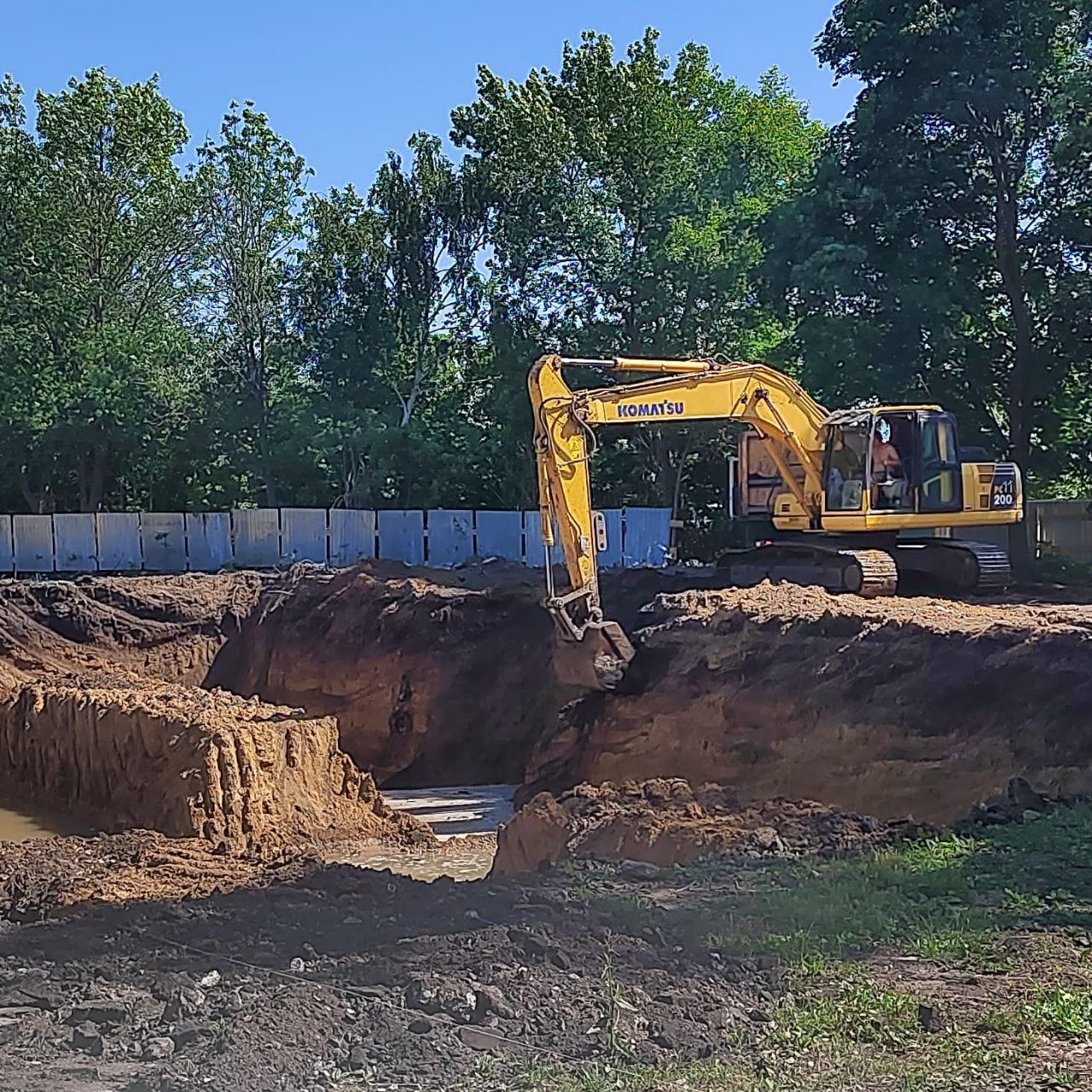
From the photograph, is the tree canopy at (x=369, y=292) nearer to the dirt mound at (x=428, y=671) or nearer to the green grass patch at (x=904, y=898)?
the dirt mound at (x=428, y=671)

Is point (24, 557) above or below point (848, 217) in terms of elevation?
below

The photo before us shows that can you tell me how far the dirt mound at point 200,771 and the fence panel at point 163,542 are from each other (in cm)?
1163

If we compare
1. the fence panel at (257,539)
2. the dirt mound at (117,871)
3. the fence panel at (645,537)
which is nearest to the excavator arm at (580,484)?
the dirt mound at (117,871)

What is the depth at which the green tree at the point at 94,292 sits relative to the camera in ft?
106

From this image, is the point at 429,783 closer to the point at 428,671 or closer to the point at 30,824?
the point at 428,671

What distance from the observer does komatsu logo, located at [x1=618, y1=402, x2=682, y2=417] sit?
1544cm

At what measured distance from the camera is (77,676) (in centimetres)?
1981

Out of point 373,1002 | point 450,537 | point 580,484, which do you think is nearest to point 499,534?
point 450,537

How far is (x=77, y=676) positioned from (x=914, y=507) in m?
12.6

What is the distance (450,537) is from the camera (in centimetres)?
3056

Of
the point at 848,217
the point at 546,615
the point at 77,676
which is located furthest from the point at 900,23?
the point at 77,676

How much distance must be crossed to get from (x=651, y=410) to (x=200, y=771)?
6695 millimetres

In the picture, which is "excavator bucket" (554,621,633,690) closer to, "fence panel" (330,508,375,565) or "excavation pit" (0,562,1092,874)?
"excavation pit" (0,562,1092,874)

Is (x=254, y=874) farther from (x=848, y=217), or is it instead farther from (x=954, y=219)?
(x=954, y=219)
